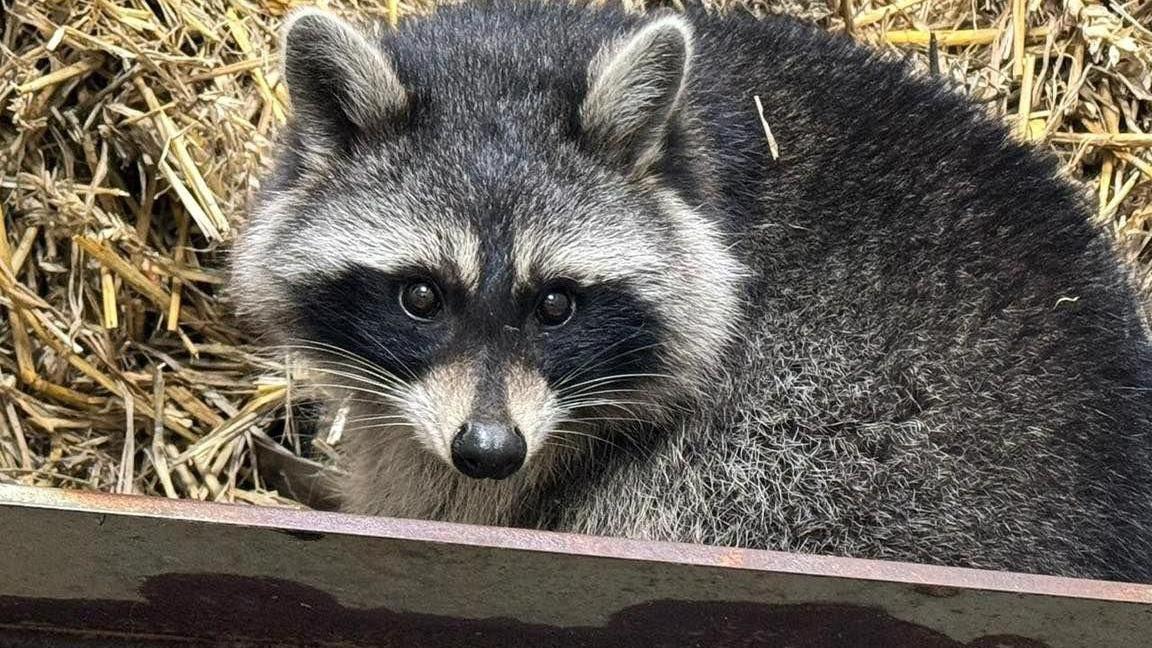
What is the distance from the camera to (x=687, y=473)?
3.10 metres

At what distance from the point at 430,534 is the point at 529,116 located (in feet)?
3.82

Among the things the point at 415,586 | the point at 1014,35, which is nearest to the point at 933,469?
the point at 415,586

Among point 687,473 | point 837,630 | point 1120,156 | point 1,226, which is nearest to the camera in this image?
point 837,630

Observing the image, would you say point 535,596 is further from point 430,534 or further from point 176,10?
point 176,10

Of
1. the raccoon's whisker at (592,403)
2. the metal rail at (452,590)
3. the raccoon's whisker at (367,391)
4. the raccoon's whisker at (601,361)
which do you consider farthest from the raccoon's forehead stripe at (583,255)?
the metal rail at (452,590)

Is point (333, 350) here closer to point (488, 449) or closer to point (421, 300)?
point (421, 300)

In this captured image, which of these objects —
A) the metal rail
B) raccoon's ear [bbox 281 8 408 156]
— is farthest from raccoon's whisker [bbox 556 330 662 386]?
the metal rail

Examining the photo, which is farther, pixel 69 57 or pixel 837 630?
pixel 69 57

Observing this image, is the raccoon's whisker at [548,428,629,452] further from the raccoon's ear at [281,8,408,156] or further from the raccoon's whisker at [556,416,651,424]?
the raccoon's ear at [281,8,408,156]

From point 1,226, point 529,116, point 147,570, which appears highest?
point 529,116

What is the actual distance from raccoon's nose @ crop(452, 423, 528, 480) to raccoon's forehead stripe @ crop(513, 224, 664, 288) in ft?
1.03

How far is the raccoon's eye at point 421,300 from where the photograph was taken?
2.77m

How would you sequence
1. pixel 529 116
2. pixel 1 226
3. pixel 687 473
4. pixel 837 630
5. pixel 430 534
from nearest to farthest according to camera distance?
pixel 430 534
pixel 837 630
pixel 529 116
pixel 687 473
pixel 1 226

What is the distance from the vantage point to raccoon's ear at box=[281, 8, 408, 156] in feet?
9.16
